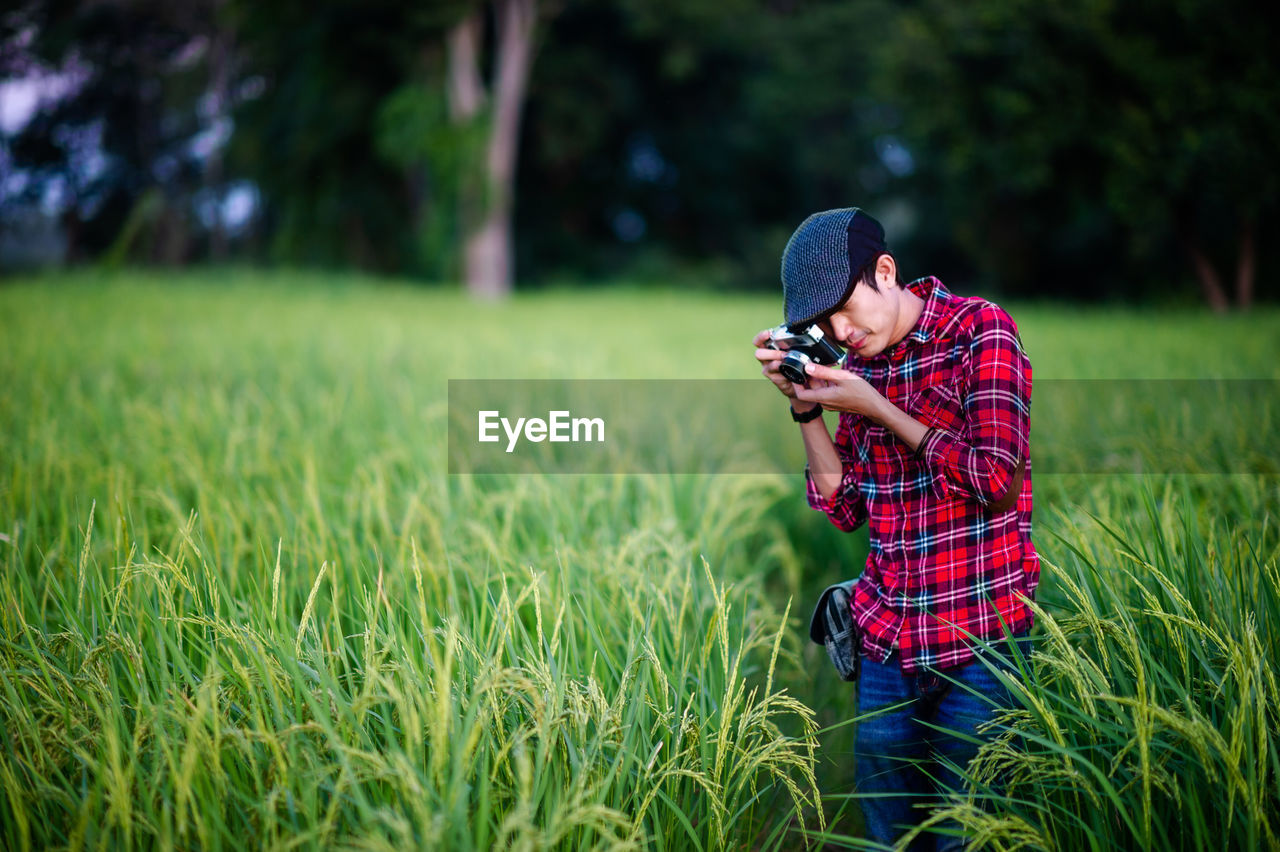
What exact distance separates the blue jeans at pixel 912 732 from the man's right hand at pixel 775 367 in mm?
502

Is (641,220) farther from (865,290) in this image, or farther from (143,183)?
(865,290)

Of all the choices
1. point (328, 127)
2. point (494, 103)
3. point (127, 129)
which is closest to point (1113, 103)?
point (494, 103)

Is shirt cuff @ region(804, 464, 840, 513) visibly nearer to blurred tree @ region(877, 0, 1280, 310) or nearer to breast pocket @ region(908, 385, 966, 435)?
breast pocket @ region(908, 385, 966, 435)

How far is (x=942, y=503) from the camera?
155cm

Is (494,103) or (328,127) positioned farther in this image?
(328,127)

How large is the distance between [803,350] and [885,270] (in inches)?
7.9

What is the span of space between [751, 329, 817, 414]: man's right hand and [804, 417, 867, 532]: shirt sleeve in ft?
0.51

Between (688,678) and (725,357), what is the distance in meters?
5.49

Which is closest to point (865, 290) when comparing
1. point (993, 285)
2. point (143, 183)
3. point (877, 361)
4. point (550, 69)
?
point (877, 361)

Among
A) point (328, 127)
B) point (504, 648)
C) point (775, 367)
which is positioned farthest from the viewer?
point (328, 127)

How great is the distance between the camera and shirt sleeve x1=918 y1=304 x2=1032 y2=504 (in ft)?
4.55

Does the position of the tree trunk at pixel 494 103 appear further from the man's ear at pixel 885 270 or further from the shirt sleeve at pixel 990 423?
the shirt sleeve at pixel 990 423

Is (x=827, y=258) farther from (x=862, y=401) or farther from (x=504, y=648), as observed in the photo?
(x=504, y=648)

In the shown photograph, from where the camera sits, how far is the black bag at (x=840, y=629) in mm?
1691
